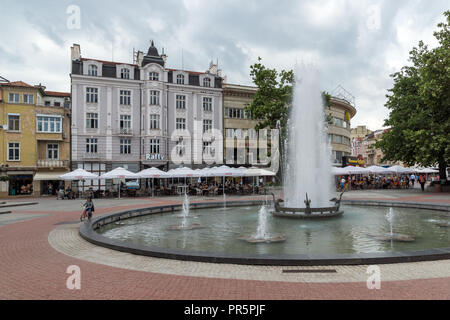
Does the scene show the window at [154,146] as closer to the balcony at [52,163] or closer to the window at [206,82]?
the balcony at [52,163]

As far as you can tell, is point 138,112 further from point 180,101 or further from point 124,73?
Result: point 180,101

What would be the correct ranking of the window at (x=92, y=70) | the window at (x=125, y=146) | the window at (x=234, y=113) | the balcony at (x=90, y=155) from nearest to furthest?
the balcony at (x=90, y=155), the window at (x=92, y=70), the window at (x=125, y=146), the window at (x=234, y=113)

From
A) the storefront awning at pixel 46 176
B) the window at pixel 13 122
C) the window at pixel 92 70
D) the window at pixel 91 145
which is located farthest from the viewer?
the window at pixel 92 70

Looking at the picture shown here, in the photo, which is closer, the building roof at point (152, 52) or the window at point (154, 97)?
the window at point (154, 97)

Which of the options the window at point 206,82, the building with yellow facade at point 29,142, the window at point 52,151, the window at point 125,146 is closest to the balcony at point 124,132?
the window at point 125,146

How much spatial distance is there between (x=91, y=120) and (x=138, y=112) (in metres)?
6.24

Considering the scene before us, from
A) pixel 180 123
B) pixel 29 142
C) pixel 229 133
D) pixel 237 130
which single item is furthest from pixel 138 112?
pixel 237 130

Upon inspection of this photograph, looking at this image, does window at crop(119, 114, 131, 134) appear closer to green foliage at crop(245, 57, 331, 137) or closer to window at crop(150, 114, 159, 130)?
window at crop(150, 114, 159, 130)

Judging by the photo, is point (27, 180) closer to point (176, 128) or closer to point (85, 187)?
point (85, 187)

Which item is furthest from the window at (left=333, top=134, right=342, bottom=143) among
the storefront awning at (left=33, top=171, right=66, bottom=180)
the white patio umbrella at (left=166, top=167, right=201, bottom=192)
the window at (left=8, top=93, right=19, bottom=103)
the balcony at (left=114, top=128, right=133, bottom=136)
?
the window at (left=8, top=93, right=19, bottom=103)

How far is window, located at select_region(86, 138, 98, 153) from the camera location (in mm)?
41625

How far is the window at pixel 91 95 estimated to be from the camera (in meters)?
41.8

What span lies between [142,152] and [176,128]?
6.22m

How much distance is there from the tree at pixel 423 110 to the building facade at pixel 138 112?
24.4 meters
